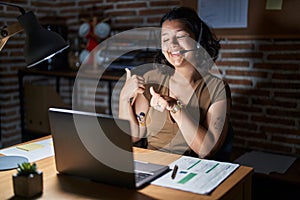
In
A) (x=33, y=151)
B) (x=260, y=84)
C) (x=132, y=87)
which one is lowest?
(x=33, y=151)

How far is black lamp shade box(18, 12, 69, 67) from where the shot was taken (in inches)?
58.6

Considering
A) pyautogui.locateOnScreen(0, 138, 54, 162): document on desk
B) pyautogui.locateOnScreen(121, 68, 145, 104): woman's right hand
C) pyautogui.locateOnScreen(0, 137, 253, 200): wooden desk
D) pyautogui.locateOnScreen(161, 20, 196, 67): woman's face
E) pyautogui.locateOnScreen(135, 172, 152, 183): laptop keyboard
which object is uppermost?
pyautogui.locateOnScreen(161, 20, 196, 67): woman's face

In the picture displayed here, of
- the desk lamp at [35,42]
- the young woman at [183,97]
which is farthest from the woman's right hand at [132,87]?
the desk lamp at [35,42]

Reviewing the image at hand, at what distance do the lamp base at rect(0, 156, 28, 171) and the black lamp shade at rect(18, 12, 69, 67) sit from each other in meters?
0.41

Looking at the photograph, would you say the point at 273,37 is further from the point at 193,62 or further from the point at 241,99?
the point at 193,62

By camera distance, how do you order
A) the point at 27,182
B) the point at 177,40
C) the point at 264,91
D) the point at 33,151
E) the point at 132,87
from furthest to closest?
the point at 264,91, the point at 177,40, the point at 132,87, the point at 33,151, the point at 27,182

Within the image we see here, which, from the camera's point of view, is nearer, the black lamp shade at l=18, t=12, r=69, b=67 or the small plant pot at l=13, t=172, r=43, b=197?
the small plant pot at l=13, t=172, r=43, b=197

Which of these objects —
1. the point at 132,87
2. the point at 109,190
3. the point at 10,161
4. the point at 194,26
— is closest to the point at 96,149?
the point at 109,190

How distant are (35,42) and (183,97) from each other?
0.87m

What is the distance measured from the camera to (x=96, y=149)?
1262mm

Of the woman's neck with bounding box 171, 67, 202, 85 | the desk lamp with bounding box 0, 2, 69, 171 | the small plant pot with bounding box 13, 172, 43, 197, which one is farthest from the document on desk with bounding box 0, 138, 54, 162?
the woman's neck with bounding box 171, 67, 202, 85

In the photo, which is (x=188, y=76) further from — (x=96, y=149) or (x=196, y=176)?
(x=96, y=149)

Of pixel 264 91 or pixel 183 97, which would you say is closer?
pixel 183 97

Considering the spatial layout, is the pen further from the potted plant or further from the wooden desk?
the potted plant
